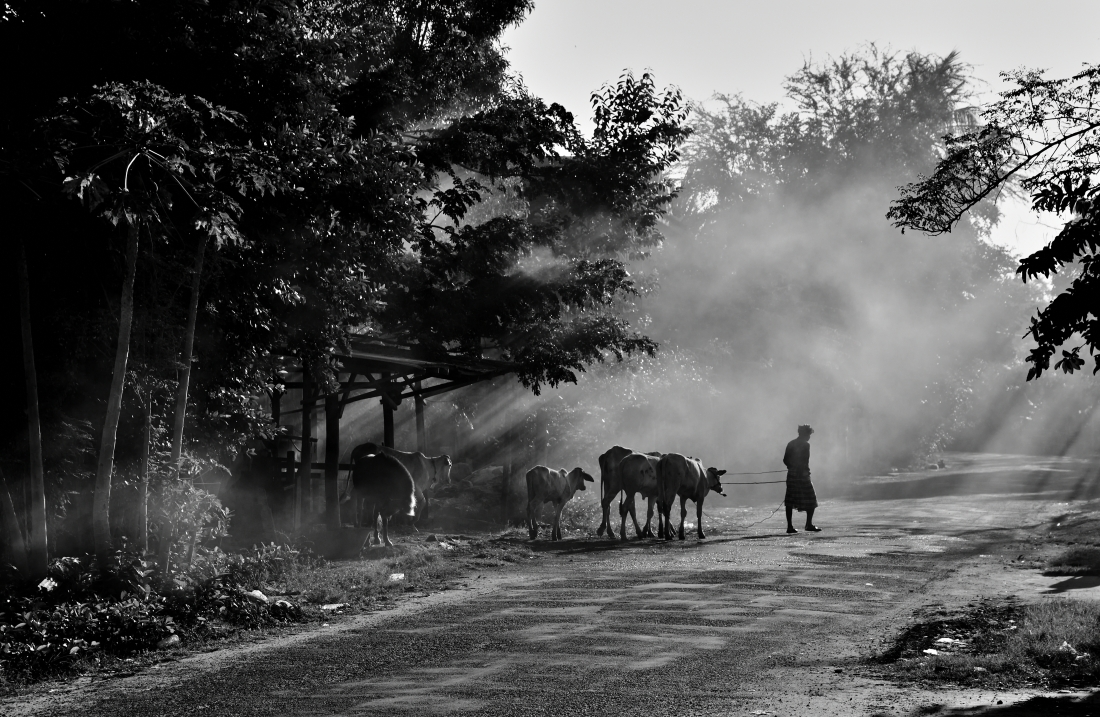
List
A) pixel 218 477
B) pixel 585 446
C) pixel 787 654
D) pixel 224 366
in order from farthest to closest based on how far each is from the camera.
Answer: pixel 585 446 → pixel 218 477 → pixel 224 366 → pixel 787 654

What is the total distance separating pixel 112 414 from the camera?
10352mm

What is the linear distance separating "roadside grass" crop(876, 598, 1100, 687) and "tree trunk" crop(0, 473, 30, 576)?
7.81 m

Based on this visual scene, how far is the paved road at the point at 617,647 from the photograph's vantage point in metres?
7.24

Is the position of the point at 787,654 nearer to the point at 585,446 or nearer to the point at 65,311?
the point at 65,311

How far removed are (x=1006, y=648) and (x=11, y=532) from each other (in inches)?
350

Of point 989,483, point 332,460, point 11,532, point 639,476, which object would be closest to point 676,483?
point 639,476

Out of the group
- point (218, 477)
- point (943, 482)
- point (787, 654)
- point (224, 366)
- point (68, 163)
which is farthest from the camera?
point (943, 482)

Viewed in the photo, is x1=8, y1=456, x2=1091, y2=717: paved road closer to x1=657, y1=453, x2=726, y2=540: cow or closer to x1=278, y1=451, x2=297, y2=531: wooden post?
x1=657, y1=453, x2=726, y2=540: cow

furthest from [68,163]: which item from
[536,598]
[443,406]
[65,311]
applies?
[443,406]

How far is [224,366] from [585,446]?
→ 19676 mm

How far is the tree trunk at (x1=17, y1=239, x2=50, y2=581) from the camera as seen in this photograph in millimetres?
10109

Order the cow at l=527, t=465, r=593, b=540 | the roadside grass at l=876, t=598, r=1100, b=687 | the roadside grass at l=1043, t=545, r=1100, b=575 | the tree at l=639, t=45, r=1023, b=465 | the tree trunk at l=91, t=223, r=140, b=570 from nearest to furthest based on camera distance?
1. the roadside grass at l=876, t=598, r=1100, b=687
2. the tree trunk at l=91, t=223, r=140, b=570
3. the roadside grass at l=1043, t=545, r=1100, b=575
4. the cow at l=527, t=465, r=593, b=540
5. the tree at l=639, t=45, r=1023, b=465

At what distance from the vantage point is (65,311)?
10750 millimetres

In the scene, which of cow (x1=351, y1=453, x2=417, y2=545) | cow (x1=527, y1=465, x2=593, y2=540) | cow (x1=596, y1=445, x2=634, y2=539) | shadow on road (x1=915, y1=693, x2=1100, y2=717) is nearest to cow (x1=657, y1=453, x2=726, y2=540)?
cow (x1=596, y1=445, x2=634, y2=539)
